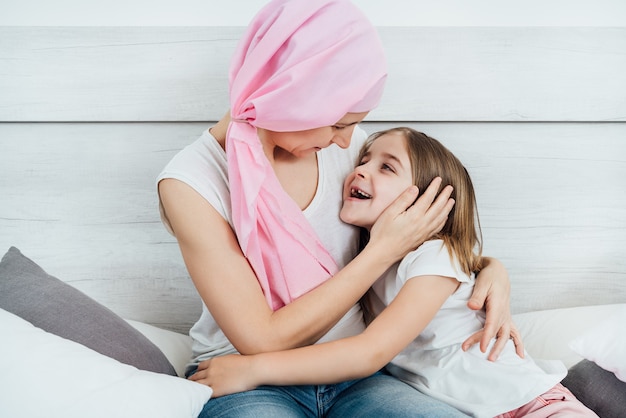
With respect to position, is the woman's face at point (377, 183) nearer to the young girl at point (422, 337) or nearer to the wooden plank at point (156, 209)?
the young girl at point (422, 337)

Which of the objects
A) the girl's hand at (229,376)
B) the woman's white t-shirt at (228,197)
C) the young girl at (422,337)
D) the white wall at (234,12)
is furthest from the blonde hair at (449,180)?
the girl's hand at (229,376)

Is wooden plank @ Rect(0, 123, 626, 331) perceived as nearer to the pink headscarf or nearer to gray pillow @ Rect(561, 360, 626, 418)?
gray pillow @ Rect(561, 360, 626, 418)

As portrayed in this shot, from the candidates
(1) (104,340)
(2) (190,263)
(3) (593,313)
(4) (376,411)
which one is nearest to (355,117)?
(2) (190,263)

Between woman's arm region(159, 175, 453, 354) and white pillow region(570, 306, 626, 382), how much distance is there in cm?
45

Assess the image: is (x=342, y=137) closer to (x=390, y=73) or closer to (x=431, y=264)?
(x=431, y=264)

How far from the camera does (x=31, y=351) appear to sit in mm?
953

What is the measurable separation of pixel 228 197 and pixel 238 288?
0.18 metres

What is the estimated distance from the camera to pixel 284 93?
3.59 feet

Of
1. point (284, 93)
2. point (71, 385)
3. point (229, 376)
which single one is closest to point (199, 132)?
point (284, 93)

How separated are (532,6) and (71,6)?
3.84 feet

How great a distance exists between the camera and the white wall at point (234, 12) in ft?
5.23

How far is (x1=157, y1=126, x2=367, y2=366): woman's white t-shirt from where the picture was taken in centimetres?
120

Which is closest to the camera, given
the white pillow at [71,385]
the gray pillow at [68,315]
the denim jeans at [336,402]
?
the white pillow at [71,385]

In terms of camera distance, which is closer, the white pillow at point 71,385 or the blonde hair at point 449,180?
the white pillow at point 71,385
